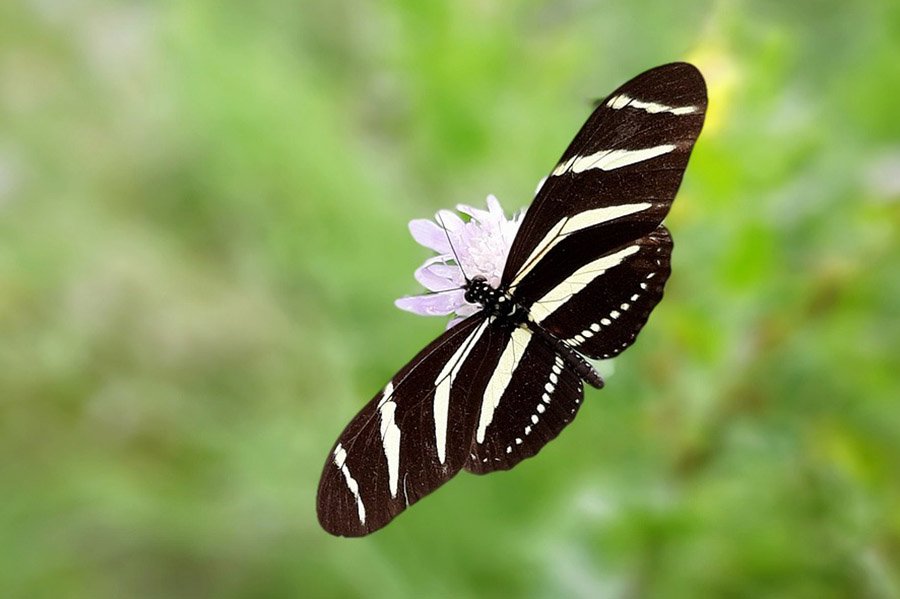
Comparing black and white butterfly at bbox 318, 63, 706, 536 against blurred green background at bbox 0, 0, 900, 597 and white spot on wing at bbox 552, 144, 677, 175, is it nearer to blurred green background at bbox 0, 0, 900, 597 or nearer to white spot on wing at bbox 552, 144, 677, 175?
white spot on wing at bbox 552, 144, 677, 175

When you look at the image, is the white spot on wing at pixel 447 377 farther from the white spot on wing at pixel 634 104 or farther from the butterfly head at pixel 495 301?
the white spot on wing at pixel 634 104

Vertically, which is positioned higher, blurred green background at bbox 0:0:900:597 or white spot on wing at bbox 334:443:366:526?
blurred green background at bbox 0:0:900:597

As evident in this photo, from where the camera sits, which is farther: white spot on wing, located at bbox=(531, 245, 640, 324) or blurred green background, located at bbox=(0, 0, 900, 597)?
blurred green background, located at bbox=(0, 0, 900, 597)

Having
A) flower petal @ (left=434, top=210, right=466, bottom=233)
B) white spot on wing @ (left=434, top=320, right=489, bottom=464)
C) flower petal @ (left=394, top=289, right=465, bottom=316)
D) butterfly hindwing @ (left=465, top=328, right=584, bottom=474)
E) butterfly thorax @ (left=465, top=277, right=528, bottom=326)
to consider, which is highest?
flower petal @ (left=434, top=210, right=466, bottom=233)

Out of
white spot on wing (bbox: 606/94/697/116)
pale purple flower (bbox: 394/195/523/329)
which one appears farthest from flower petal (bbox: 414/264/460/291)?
white spot on wing (bbox: 606/94/697/116)

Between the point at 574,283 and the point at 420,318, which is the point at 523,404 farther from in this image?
the point at 420,318

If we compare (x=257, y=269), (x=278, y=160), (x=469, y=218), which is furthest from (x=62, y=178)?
(x=469, y=218)
